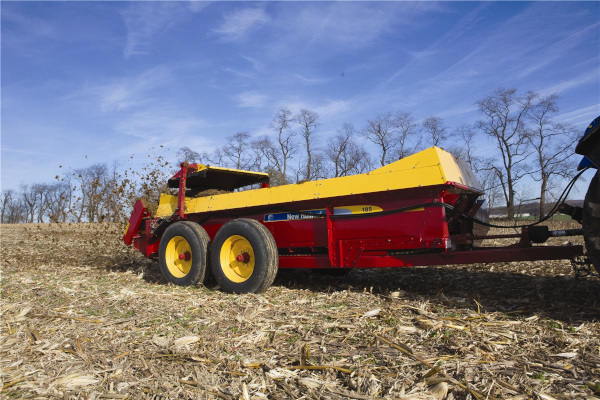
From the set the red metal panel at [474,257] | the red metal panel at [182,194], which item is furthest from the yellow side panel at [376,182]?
the red metal panel at [182,194]

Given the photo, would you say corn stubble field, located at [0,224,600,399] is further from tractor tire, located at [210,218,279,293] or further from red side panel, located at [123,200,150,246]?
red side panel, located at [123,200,150,246]

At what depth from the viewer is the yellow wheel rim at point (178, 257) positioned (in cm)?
660

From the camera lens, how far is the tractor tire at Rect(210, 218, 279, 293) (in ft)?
17.5

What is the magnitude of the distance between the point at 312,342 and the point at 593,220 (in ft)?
8.01

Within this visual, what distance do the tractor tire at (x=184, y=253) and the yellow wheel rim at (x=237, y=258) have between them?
44 centimetres

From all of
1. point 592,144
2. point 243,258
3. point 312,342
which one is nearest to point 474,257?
point 592,144

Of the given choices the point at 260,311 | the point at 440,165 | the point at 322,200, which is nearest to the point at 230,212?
the point at 322,200

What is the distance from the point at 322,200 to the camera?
520cm

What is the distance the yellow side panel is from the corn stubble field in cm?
125

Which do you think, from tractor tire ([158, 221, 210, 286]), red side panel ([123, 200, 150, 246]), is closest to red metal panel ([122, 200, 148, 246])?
red side panel ([123, 200, 150, 246])

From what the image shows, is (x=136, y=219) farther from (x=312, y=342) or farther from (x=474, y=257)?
(x=474, y=257)

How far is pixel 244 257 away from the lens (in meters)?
5.70

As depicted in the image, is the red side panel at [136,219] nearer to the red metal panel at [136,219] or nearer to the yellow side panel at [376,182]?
the red metal panel at [136,219]

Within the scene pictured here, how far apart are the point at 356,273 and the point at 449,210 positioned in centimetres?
288
